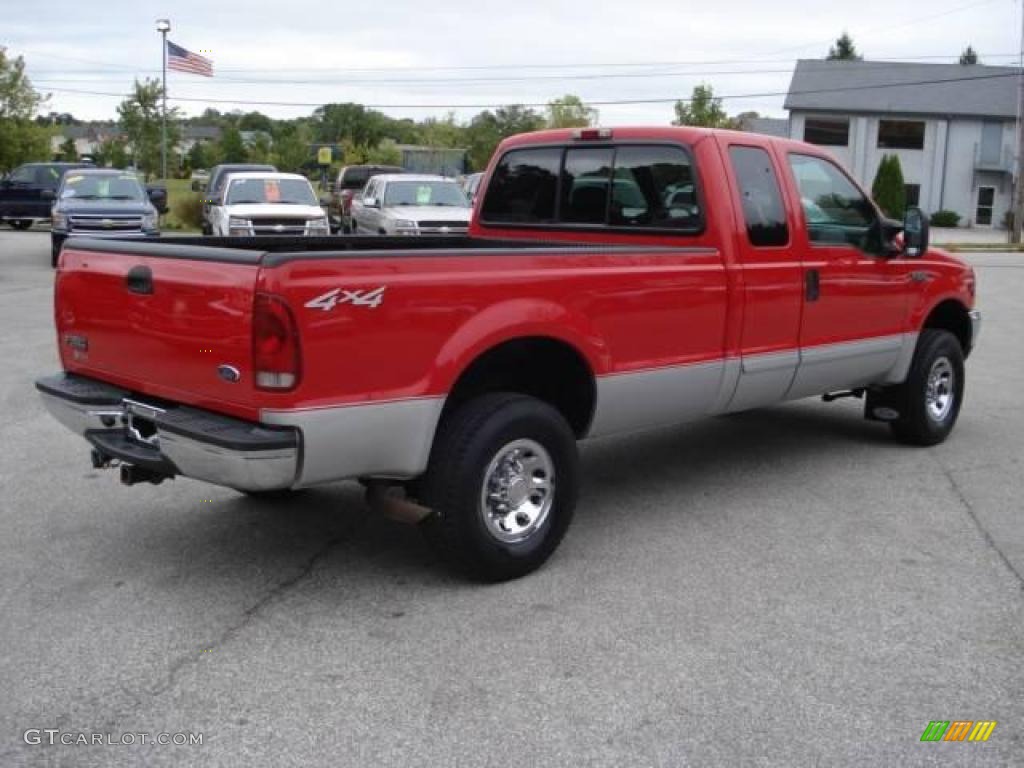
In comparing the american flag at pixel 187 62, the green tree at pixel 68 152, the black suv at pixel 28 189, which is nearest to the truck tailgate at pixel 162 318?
the black suv at pixel 28 189

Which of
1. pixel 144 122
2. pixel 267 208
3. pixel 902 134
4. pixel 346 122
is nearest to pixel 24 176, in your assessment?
pixel 267 208

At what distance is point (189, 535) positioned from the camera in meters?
5.67

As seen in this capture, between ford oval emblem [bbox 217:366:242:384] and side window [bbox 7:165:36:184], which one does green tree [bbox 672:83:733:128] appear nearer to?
side window [bbox 7:165:36:184]

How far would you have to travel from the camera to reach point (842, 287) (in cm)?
676

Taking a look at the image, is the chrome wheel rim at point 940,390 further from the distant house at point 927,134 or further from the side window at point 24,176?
the distant house at point 927,134

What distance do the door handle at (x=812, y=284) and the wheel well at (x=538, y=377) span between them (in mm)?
1772

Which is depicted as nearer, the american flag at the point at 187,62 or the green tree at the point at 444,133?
the american flag at the point at 187,62

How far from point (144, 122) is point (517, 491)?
5381 centimetres

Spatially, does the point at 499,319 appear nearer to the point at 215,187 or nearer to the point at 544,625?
the point at 544,625

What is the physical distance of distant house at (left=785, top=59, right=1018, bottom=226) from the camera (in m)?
55.1

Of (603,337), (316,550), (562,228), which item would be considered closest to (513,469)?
(603,337)

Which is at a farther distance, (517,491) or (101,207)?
(101,207)

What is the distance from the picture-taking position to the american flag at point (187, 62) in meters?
37.4
